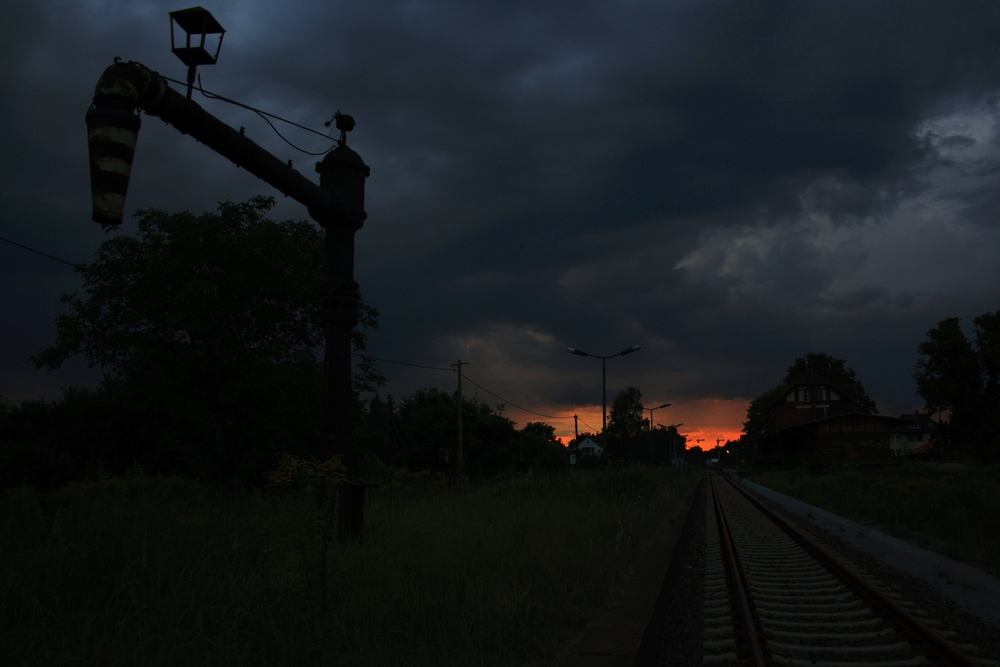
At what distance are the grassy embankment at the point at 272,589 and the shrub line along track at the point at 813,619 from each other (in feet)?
3.91

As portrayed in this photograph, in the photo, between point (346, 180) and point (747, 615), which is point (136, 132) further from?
point (747, 615)

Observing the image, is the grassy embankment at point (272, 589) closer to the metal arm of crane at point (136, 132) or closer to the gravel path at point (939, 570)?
the metal arm of crane at point (136, 132)

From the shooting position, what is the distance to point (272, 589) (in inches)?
168

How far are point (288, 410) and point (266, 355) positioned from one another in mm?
2398

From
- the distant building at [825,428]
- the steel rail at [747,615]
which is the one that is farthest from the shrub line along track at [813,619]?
the distant building at [825,428]

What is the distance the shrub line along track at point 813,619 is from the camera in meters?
4.87

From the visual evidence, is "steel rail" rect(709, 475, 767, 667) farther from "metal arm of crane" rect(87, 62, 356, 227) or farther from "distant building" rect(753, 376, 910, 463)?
"distant building" rect(753, 376, 910, 463)

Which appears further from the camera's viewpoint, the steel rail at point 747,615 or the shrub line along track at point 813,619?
the shrub line along track at point 813,619

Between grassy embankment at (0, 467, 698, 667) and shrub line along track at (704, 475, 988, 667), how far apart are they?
1.19m

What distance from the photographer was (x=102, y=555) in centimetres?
480

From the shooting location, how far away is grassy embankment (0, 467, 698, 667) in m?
3.65

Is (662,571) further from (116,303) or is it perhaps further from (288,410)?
(116,303)

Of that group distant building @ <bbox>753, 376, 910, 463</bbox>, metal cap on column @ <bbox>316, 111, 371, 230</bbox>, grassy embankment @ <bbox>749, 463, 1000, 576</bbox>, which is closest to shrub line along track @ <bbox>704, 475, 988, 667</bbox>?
grassy embankment @ <bbox>749, 463, 1000, 576</bbox>

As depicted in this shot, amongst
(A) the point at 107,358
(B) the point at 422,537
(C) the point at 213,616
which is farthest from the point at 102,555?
(A) the point at 107,358
